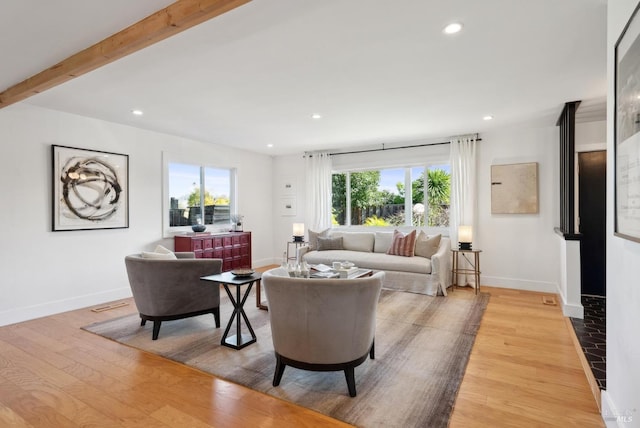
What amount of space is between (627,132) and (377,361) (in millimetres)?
2202

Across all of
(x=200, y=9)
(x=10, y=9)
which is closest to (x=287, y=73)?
(x=200, y=9)

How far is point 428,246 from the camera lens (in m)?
5.23

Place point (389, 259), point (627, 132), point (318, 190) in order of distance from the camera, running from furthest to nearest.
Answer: point (318, 190) < point (389, 259) < point (627, 132)

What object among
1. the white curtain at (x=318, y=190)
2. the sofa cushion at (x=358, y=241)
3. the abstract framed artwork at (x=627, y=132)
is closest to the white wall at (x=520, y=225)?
the sofa cushion at (x=358, y=241)

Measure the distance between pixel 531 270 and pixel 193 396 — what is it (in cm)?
495

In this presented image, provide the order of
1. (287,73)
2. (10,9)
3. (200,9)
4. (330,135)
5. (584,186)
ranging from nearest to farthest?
(200,9) < (10,9) < (287,73) < (584,186) < (330,135)

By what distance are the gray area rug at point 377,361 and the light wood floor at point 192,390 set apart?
10 centimetres

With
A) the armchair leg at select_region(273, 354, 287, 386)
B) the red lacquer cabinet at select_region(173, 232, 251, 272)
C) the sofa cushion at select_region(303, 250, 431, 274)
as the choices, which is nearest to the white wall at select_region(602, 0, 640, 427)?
the armchair leg at select_region(273, 354, 287, 386)

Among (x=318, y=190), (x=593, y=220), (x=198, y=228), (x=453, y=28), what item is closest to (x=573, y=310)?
(x=593, y=220)

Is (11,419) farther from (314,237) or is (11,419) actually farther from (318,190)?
(318,190)

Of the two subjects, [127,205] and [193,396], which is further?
[127,205]

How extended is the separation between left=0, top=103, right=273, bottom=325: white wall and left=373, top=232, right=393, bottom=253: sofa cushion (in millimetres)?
3536

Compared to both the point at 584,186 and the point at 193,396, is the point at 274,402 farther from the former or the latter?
the point at 584,186

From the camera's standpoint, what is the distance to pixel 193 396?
225 centimetres
